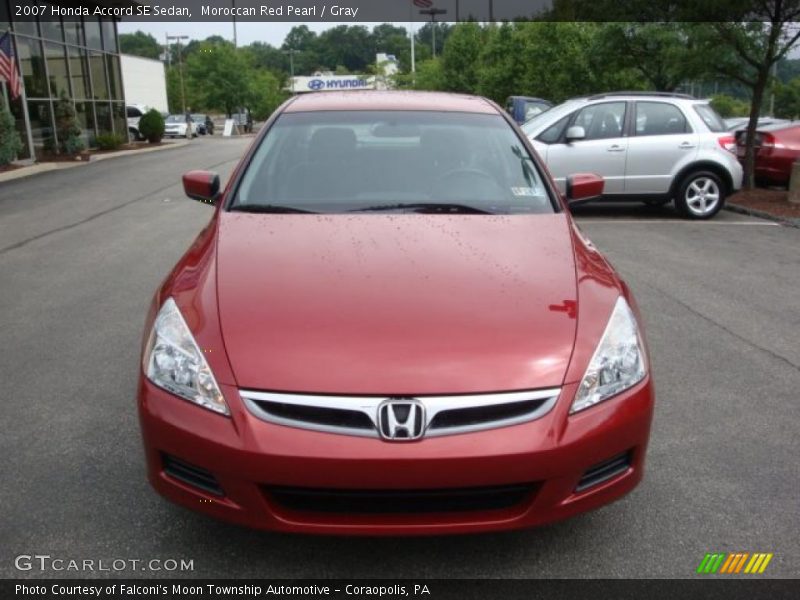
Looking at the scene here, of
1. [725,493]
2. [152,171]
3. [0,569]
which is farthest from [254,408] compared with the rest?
[152,171]

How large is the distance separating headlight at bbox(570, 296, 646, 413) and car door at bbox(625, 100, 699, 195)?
8229mm

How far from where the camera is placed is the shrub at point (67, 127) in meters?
21.8

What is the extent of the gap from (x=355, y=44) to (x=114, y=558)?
89.3 metres

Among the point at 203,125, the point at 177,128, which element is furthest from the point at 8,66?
the point at 203,125

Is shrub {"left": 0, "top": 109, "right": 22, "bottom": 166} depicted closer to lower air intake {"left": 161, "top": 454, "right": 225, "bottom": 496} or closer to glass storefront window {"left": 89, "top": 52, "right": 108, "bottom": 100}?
glass storefront window {"left": 89, "top": 52, "right": 108, "bottom": 100}

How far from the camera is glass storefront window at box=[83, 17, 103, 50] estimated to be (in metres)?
26.1

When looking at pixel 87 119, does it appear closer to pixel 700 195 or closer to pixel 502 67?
pixel 502 67

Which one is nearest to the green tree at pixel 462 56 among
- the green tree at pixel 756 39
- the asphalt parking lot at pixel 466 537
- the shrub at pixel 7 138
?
the shrub at pixel 7 138

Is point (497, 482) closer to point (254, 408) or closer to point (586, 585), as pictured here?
point (586, 585)

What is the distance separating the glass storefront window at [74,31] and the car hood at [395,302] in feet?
79.7

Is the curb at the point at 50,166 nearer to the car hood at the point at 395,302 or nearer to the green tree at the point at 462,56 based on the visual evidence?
the green tree at the point at 462,56

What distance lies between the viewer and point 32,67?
21.1 m

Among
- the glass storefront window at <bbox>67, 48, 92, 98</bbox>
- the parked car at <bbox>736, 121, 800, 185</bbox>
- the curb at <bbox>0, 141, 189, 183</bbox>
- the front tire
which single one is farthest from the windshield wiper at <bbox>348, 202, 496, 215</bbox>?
the glass storefront window at <bbox>67, 48, 92, 98</bbox>

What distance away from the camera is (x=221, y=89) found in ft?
189
